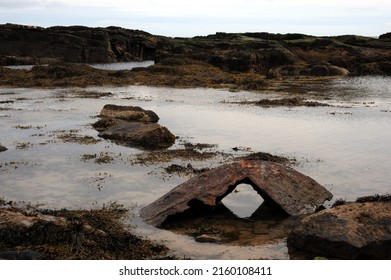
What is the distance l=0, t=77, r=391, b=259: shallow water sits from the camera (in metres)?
12.2

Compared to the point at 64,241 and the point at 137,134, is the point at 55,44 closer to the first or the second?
the point at 137,134

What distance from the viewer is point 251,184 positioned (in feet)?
38.2

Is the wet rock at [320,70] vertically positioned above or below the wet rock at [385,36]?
below

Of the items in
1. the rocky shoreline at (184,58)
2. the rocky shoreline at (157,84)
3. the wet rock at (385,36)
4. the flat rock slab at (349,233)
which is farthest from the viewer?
the wet rock at (385,36)

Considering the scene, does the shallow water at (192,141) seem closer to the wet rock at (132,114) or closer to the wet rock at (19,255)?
the wet rock at (132,114)

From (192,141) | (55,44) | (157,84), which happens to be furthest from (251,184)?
(55,44)

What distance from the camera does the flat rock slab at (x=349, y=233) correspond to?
27.9 feet

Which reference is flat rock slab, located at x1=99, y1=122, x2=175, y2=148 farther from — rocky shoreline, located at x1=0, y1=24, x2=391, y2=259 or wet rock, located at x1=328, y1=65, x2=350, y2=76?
wet rock, located at x1=328, y1=65, x2=350, y2=76

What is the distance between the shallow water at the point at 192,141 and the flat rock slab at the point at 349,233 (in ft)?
1.95

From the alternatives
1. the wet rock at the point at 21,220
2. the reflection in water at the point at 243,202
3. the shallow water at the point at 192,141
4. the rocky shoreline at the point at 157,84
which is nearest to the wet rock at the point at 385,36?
the rocky shoreline at the point at 157,84

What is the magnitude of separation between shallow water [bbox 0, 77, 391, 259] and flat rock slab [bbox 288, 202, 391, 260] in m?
0.60

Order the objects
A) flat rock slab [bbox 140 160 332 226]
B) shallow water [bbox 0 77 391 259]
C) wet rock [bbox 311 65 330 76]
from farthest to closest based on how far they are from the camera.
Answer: wet rock [bbox 311 65 330 76]
shallow water [bbox 0 77 391 259]
flat rock slab [bbox 140 160 332 226]

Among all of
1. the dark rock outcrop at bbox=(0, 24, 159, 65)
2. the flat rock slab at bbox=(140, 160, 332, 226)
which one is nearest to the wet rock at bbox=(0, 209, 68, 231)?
the flat rock slab at bbox=(140, 160, 332, 226)
